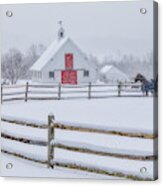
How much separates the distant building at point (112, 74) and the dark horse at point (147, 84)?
51mm

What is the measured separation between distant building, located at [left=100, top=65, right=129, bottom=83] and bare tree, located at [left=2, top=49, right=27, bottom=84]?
1.01 feet

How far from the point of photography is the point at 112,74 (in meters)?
2.85

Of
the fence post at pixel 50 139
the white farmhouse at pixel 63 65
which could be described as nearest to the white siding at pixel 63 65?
the white farmhouse at pixel 63 65

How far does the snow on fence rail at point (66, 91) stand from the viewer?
9.36ft

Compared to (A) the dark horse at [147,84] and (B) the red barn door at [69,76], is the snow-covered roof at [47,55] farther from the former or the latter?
→ (A) the dark horse at [147,84]

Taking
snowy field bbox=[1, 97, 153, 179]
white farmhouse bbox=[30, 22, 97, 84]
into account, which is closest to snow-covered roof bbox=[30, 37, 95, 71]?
white farmhouse bbox=[30, 22, 97, 84]

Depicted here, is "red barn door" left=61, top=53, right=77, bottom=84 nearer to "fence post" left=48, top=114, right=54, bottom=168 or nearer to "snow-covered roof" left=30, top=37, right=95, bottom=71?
"snow-covered roof" left=30, top=37, right=95, bottom=71

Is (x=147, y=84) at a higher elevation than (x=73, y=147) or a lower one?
higher

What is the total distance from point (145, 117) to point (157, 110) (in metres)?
0.05

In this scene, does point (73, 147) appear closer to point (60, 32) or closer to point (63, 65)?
point (63, 65)

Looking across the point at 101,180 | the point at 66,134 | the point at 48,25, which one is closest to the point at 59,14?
the point at 48,25

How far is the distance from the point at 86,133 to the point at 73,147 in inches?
2.9

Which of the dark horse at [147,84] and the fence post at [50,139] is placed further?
the fence post at [50,139]

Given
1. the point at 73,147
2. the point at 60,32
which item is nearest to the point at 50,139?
the point at 73,147
